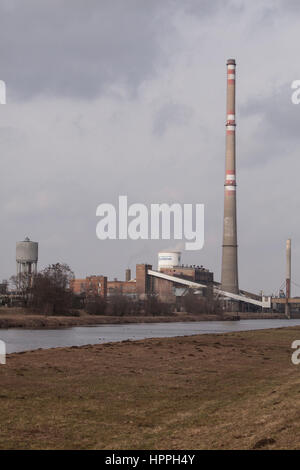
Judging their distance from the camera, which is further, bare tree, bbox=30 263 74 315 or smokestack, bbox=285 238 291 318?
smokestack, bbox=285 238 291 318

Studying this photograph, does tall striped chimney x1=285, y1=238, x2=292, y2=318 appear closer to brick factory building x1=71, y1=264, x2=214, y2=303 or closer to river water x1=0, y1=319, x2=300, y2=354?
brick factory building x1=71, y1=264, x2=214, y2=303

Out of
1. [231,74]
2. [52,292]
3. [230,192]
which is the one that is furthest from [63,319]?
[231,74]

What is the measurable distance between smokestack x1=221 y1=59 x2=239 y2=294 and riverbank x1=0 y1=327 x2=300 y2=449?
100 m

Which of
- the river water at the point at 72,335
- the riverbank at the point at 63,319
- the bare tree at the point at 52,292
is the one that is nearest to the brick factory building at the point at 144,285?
the riverbank at the point at 63,319

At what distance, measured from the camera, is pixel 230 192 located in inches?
4963

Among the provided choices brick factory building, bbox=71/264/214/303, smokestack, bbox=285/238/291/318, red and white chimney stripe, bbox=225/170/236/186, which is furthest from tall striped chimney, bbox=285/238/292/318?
red and white chimney stripe, bbox=225/170/236/186

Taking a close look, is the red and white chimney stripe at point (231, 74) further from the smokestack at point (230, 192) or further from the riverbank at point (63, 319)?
the riverbank at point (63, 319)

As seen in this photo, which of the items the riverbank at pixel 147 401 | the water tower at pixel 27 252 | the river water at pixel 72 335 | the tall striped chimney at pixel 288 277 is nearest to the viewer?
the riverbank at pixel 147 401

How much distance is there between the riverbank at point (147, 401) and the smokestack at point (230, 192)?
100 metres

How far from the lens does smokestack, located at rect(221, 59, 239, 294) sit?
125312mm

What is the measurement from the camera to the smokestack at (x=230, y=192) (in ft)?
411

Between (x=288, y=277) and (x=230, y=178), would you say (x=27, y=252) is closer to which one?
(x=230, y=178)

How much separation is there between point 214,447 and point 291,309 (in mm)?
184119
